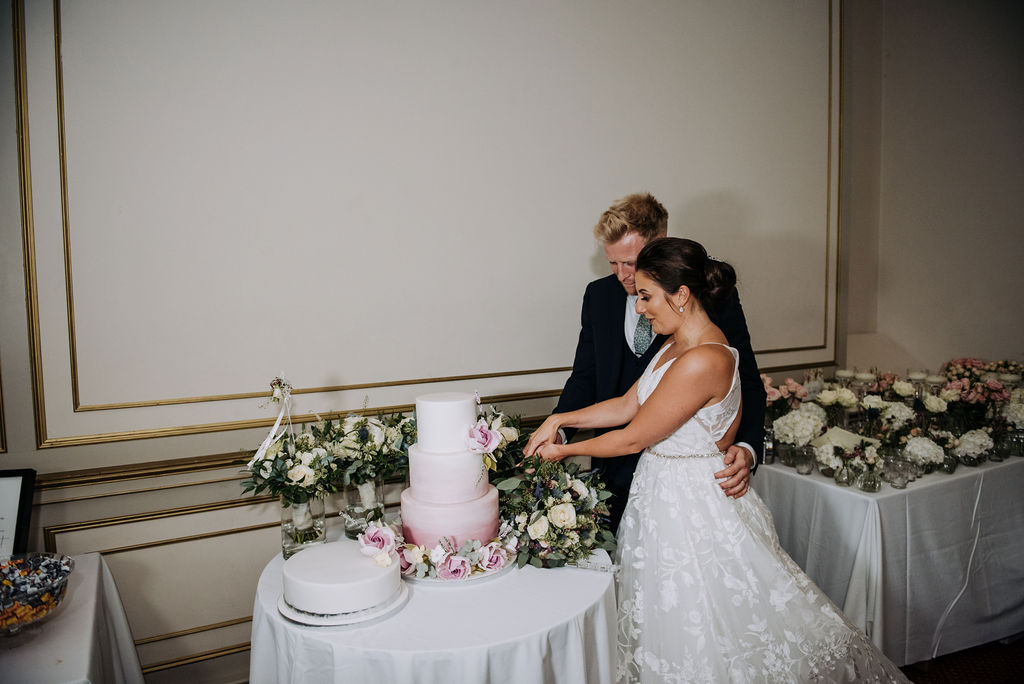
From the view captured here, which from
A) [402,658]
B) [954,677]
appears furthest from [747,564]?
[954,677]

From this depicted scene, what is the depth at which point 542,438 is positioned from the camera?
2.38 meters

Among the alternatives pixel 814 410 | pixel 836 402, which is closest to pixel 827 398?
pixel 836 402

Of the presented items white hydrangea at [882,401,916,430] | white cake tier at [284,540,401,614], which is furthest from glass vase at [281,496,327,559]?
white hydrangea at [882,401,916,430]

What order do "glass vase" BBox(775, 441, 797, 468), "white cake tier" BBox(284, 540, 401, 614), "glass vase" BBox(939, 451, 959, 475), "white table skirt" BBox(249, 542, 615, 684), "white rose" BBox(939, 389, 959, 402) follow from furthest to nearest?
"white rose" BBox(939, 389, 959, 402) → "glass vase" BBox(775, 441, 797, 468) → "glass vase" BBox(939, 451, 959, 475) → "white cake tier" BBox(284, 540, 401, 614) → "white table skirt" BBox(249, 542, 615, 684)

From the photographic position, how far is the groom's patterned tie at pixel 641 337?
274cm

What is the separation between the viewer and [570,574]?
203 centimetres

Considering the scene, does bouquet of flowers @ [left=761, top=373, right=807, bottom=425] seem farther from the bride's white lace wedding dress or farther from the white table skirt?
the white table skirt

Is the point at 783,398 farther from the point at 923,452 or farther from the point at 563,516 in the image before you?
the point at 563,516

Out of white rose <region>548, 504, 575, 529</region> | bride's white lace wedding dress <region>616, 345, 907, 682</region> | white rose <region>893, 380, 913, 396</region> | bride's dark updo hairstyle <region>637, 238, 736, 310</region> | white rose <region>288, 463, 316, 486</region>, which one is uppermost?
bride's dark updo hairstyle <region>637, 238, 736, 310</region>

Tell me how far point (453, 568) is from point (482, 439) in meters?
0.41

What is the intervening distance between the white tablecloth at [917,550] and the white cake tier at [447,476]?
6.68ft

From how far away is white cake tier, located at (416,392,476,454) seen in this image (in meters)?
1.98

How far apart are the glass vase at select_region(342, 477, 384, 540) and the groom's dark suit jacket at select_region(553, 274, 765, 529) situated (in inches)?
37.6

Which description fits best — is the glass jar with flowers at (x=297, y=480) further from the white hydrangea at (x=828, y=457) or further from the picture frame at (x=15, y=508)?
the white hydrangea at (x=828, y=457)
